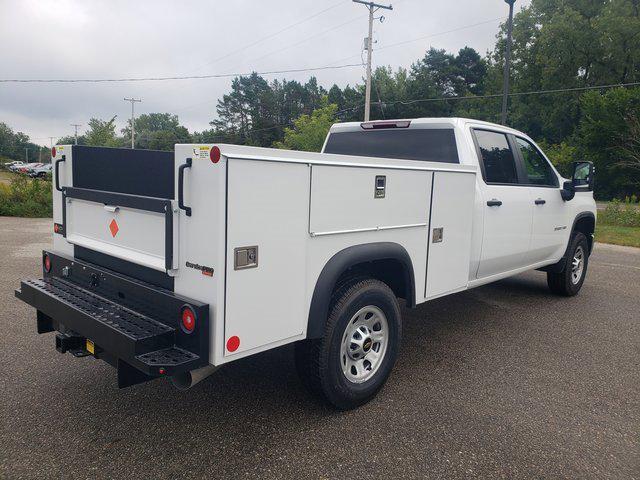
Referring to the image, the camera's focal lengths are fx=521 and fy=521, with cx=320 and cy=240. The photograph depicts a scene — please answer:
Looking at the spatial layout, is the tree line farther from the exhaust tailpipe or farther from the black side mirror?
the exhaust tailpipe

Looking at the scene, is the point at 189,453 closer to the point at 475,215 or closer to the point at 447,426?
the point at 447,426

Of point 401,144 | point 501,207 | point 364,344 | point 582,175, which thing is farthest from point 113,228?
point 582,175

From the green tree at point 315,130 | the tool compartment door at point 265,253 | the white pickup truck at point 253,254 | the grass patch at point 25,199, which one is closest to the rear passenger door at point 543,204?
the white pickup truck at point 253,254

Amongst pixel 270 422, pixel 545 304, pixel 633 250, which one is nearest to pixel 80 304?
pixel 270 422

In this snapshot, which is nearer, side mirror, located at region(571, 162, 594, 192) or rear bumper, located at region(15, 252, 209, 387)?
rear bumper, located at region(15, 252, 209, 387)

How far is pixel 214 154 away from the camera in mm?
2555

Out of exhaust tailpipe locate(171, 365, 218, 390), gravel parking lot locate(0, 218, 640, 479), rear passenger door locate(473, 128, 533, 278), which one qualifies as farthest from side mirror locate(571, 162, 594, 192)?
exhaust tailpipe locate(171, 365, 218, 390)

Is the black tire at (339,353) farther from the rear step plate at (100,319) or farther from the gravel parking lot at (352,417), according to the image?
the rear step plate at (100,319)

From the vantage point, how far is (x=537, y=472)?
2977 mm

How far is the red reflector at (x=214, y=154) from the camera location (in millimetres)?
2539

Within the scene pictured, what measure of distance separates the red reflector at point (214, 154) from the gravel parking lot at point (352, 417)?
5.55 feet

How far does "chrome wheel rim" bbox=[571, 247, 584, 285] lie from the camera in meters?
7.04

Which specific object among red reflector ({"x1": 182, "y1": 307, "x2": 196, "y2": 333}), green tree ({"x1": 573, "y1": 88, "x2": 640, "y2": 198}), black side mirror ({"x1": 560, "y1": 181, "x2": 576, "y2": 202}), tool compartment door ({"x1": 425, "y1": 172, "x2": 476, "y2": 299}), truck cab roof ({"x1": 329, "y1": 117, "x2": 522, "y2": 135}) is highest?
green tree ({"x1": 573, "y1": 88, "x2": 640, "y2": 198})

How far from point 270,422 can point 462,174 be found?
2490 mm
